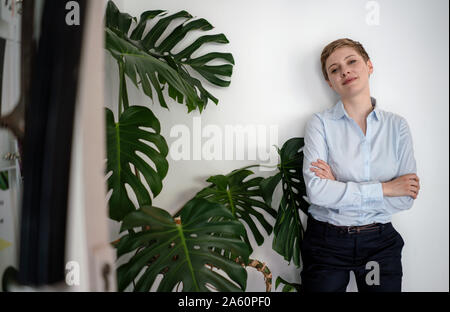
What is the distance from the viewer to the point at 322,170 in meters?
1.13

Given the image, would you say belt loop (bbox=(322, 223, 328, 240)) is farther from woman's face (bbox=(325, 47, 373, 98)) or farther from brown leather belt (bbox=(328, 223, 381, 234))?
woman's face (bbox=(325, 47, 373, 98))

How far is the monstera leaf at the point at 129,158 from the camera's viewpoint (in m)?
0.96

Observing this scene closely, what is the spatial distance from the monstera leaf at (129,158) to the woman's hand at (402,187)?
87cm

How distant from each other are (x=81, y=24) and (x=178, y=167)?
3.48 ft

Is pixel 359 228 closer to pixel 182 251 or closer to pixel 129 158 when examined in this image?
pixel 182 251

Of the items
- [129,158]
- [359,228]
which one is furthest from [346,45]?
[129,158]

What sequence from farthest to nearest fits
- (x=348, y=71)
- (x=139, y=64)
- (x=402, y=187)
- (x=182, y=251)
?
(x=348, y=71)
(x=402, y=187)
(x=139, y=64)
(x=182, y=251)

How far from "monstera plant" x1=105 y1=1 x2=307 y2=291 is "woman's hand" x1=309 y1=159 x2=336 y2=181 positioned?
0.12 meters

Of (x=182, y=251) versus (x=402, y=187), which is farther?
(x=402, y=187)

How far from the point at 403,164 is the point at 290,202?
19.3 inches

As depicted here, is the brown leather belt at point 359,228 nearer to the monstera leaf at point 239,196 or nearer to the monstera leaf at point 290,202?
the monstera leaf at point 290,202

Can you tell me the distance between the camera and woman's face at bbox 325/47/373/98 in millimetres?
1174

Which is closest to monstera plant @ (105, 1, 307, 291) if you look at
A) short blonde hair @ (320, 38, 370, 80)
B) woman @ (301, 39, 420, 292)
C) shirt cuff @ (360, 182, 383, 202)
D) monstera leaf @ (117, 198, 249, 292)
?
monstera leaf @ (117, 198, 249, 292)

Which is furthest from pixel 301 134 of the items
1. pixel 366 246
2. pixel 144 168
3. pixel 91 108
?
pixel 91 108
